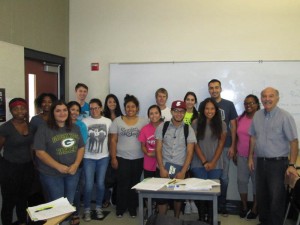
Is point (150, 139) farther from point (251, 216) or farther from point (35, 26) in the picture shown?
point (35, 26)

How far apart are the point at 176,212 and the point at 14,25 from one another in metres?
2.96

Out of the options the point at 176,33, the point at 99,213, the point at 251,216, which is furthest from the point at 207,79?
the point at 99,213

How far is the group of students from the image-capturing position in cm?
298

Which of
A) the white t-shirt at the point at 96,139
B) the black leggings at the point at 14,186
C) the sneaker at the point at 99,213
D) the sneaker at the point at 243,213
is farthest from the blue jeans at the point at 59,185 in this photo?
the sneaker at the point at 243,213

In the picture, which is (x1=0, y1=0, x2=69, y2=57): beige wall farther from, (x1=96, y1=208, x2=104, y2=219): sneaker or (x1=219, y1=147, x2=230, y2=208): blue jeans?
(x1=219, y1=147, x2=230, y2=208): blue jeans

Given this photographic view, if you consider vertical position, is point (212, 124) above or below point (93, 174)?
above

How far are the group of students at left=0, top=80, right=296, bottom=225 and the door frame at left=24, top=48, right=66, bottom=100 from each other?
0.77 m

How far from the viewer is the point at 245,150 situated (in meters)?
3.83

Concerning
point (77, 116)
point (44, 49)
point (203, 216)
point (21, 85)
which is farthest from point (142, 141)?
point (44, 49)

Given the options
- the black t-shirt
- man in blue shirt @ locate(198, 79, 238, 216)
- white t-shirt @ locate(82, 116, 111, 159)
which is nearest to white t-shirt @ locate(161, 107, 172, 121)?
man in blue shirt @ locate(198, 79, 238, 216)

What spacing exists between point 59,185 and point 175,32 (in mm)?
2757

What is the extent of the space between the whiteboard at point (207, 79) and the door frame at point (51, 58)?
0.80m

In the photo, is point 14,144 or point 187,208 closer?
point 14,144

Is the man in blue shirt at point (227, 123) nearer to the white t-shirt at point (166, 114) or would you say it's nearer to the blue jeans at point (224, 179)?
the blue jeans at point (224, 179)
